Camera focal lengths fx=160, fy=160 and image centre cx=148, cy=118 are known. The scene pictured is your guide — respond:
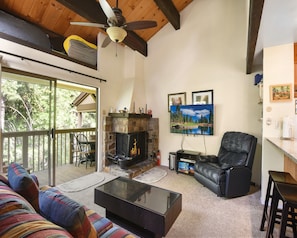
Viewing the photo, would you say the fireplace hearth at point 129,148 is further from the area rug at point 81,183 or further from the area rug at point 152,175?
the area rug at point 81,183

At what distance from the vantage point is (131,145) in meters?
4.06

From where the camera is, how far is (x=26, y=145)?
2.98 metres

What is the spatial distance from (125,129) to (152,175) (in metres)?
1.26

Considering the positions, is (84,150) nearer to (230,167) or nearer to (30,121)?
(30,121)

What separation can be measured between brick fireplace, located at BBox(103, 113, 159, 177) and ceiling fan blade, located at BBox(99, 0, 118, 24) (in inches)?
83.8

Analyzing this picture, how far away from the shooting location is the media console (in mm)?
3768

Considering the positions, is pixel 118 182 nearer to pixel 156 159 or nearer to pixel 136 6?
pixel 156 159

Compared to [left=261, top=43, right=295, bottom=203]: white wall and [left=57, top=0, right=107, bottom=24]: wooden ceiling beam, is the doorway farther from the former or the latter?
[left=261, top=43, right=295, bottom=203]: white wall

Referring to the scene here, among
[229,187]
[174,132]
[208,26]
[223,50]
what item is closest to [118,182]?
[229,187]

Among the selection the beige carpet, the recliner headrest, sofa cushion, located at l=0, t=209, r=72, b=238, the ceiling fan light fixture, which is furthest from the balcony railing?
the recliner headrest

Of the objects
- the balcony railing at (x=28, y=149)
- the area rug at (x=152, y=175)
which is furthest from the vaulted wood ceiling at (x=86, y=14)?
the area rug at (x=152, y=175)

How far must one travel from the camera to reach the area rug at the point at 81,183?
2992 mm

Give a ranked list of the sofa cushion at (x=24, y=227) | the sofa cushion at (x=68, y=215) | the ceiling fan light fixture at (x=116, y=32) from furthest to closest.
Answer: the ceiling fan light fixture at (x=116, y=32) < the sofa cushion at (x=68, y=215) < the sofa cushion at (x=24, y=227)

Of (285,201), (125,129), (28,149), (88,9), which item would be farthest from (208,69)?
(28,149)
